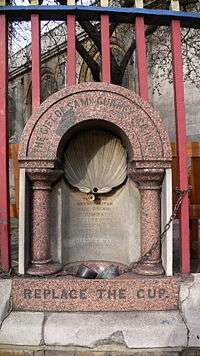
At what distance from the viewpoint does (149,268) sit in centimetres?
458

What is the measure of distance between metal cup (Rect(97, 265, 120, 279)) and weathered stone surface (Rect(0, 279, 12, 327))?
3.24ft

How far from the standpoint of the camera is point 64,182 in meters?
5.18

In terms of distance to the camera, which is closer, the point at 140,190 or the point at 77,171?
the point at 140,190

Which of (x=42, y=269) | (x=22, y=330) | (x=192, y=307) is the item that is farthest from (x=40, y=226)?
(x=192, y=307)

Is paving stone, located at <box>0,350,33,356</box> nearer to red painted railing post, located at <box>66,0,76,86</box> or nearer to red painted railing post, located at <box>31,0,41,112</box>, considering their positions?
red painted railing post, located at <box>31,0,41,112</box>

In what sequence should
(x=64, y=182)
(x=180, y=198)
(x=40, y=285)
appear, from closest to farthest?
1. (x=40, y=285)
2. (x=180, y=198)
3. (x=64, y=182)

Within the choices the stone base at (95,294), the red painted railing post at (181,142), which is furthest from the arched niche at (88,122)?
the red painted railing post at (181,142)

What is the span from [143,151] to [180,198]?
695 mm

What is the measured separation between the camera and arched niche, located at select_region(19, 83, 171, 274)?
4.50 meters

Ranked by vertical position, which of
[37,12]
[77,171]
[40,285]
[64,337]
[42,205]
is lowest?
[64,337]

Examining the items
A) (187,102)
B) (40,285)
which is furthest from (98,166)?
(187,102)

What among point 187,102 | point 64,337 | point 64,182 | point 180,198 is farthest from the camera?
point 187,102

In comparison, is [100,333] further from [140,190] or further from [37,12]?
[37,12]

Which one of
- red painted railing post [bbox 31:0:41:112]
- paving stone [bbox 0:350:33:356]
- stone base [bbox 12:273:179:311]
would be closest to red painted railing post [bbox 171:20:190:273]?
stone base [bbox 12:273:179:311]
